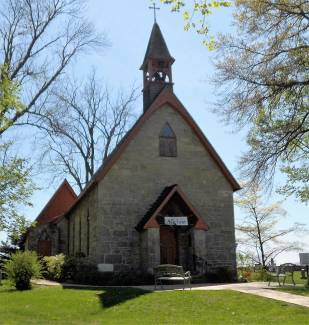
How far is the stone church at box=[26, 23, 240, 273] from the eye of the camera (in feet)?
74.8

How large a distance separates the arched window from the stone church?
0.17ft

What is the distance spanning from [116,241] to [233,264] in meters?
6.16

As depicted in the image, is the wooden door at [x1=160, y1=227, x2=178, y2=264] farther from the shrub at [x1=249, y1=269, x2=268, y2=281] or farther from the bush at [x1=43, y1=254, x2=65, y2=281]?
the bush at [x1=43, y1=254, x2=65, y2=281]

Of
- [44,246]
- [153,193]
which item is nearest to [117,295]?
[153,193]

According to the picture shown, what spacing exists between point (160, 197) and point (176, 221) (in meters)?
1.79

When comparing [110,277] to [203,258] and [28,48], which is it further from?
[28,48]

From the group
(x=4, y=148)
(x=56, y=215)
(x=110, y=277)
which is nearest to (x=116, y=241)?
(x=110, y=277)

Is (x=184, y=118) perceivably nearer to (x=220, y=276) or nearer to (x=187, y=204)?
(x=187, y=204)

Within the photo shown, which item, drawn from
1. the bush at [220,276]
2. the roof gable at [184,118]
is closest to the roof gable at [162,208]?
the bush at [220,276]

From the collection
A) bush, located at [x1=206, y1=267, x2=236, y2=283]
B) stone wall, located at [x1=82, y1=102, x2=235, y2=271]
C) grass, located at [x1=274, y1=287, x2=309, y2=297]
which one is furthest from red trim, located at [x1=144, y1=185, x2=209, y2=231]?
grass, located at [x1=274, y1=287, x2=309, y2=297]

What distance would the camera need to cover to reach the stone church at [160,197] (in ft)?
74.8

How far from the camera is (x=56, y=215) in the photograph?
36.2 metres

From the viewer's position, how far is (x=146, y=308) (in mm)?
13883

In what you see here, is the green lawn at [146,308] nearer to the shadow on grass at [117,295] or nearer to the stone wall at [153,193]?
the shadow on grass at [117,295]
